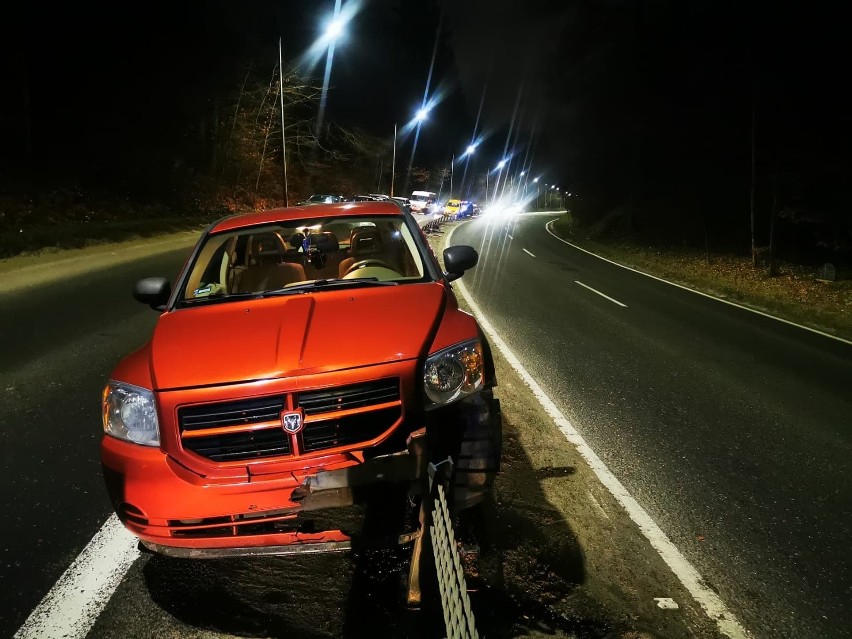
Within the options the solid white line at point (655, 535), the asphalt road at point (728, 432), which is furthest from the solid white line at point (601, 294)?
the solid white line at point (655, 535)

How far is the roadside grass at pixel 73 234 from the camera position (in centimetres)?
1388

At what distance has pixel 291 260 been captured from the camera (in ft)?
15.4

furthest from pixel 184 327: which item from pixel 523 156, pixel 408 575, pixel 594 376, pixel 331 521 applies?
pixel 523 156

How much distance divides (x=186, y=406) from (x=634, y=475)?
123 inches

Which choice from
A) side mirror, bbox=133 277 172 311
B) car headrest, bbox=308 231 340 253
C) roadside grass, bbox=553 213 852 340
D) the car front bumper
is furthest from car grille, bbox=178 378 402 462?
roadside grass, bbox=553 213 852 340

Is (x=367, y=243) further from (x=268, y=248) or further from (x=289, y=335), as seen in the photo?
(x=289, y=335)

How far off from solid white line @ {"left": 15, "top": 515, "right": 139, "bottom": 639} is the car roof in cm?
228

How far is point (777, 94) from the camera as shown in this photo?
57.1 ft

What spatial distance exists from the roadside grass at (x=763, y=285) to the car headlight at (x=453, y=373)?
10151 mm

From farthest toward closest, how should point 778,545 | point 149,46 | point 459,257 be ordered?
point 149,46, point 459,257, point 778,545

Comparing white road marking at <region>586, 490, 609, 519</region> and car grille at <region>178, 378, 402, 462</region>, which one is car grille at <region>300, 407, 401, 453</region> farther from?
white road marking at <region>586, 490, 609, 519</region>

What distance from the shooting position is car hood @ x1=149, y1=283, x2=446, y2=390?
2.38m

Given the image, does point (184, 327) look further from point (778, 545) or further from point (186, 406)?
point (778, 545)

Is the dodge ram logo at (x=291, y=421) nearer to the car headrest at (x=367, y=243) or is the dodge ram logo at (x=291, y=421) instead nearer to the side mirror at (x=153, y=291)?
the side mirror at (x=153, y=291)
